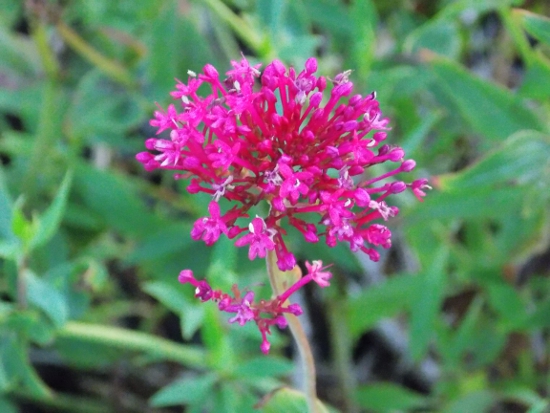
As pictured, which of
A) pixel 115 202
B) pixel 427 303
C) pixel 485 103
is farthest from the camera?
pixel 115 202

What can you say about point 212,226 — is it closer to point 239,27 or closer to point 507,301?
point 239,27

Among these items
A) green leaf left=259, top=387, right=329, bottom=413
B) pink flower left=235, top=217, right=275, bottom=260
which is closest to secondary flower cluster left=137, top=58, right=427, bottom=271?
pink flower left=235, top=217, right=275, bottom=260

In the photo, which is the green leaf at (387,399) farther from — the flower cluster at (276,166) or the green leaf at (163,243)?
the flower cluster at (276,166)

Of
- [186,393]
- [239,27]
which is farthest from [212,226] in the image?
[239,27]

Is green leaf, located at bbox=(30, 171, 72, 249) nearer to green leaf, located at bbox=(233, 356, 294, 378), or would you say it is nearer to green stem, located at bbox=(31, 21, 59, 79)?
green leaf, located at bbox=(233, 356, 294, 378)

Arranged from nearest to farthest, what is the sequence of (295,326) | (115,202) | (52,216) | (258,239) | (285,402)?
1. (258,239)
2. (295,326)
3. (285,402)
4. (52,216)
5. (115,202)

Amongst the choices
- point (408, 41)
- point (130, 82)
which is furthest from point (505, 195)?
point (130, 82)

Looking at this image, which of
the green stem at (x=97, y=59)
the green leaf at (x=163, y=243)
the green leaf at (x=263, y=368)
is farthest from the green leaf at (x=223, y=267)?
the green stem at (x=97, y=59)
